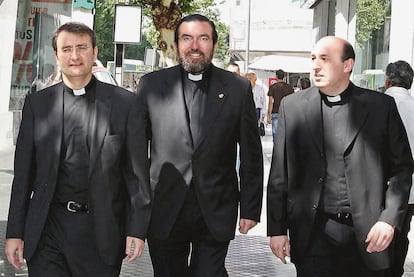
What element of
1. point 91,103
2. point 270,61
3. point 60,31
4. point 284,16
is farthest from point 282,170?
point 284,16

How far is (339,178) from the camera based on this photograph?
462cm

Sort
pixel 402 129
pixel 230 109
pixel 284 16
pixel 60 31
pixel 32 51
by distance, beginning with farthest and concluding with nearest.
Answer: pixel 284 16 < pixel 32 51 < pixel 230 109 < pixel 402 129 < pixel 60 31

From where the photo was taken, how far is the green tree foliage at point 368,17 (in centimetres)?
1489

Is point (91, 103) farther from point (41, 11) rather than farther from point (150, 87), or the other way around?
point (41, 11)

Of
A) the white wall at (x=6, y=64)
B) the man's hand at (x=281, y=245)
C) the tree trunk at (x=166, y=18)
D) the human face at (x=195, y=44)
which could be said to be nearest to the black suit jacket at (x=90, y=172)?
the human face at (x=195, y=44)

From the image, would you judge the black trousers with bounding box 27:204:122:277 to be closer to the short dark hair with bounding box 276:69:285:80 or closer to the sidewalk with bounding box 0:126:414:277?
the sidewalk with bounding box 0:126:414:277

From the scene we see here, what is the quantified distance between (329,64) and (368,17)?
1289 cm

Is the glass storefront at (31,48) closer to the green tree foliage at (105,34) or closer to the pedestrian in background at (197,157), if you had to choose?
the pedestrian in background at (197,157)

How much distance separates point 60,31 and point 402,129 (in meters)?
1.90

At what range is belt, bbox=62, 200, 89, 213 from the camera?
4.34 m

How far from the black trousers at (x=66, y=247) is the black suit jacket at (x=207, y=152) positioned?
71 cm

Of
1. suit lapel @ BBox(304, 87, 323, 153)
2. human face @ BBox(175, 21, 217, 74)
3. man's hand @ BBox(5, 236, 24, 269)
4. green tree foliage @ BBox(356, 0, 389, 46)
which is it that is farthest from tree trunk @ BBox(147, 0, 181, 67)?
man's hand @ BBox(5, 236, 24, 269)

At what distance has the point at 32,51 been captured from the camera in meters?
17.3

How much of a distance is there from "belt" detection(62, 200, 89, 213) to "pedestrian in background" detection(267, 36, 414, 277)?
1.04 meters
